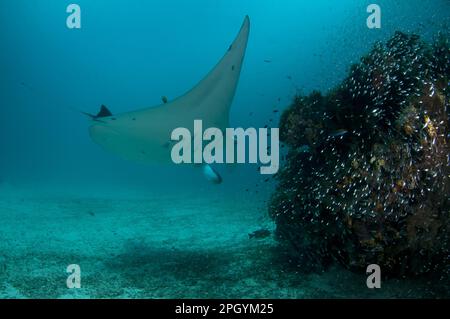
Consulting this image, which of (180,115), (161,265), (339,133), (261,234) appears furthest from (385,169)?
(161,265)

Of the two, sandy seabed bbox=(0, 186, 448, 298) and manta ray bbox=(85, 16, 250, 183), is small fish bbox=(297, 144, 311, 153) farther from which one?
sandy seabed bbox=(0, 186, 448, 298)

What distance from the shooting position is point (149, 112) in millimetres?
5301

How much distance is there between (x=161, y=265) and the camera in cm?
559

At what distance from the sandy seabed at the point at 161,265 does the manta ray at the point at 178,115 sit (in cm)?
163

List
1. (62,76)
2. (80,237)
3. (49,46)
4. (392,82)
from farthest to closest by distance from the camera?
(62,76), (49,46), (80,237), (392,82)

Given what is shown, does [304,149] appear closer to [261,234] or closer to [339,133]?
[339,133]

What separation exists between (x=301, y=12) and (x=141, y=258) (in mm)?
47559

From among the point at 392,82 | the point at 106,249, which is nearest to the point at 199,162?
the point at 106,249

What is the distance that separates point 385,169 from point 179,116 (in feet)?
10.5

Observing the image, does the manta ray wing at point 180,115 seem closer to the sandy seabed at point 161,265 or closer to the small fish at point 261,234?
the sandy seabed at point 161,265

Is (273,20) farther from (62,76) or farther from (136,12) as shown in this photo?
(62,76)

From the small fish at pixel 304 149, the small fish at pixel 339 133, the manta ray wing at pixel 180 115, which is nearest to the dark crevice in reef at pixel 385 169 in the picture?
the small fish at pixel 339 133

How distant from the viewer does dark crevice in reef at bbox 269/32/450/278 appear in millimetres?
4016

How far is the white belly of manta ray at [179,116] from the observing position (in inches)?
200
